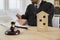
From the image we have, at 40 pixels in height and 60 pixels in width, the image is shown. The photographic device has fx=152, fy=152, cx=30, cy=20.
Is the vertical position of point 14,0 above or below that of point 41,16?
above

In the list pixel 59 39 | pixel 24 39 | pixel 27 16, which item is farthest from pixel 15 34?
pixel 27 16

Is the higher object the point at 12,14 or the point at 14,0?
the point at 14,0

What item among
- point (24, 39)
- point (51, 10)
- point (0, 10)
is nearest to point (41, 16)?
point (24, 39)

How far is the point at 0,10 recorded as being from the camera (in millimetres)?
3508

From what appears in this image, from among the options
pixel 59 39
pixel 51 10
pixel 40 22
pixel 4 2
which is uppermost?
pixel 4 2

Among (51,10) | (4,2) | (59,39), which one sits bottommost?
(59,39)

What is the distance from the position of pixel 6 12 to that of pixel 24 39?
7.64 ft

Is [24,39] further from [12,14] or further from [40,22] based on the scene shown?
[12,14]

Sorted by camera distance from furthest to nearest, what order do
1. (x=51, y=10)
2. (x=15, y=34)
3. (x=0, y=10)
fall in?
1. (x=0, y=10)
2. (x=51, y=10)
3. (x=15, y=34)

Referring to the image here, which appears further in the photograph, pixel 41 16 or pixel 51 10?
pixel 51 10

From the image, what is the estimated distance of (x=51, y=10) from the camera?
2557 millimetres

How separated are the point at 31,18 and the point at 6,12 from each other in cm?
104

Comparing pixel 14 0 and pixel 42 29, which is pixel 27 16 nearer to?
pixel 14 0

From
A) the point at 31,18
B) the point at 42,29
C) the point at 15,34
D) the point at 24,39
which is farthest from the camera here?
the point at 31,18
